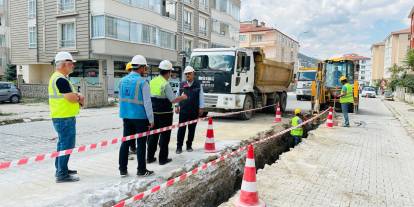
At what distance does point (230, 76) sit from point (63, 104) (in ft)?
25.3

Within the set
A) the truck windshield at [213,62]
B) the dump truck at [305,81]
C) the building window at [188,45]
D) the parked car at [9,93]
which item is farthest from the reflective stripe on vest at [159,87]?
the building window at [188,45]

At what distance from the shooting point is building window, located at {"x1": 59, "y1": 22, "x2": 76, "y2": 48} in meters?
24.2

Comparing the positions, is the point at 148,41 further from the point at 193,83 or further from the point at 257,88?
the point at 193,83

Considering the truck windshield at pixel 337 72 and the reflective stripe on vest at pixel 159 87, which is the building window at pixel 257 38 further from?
the reflective stripe on vest at pixel 159 87

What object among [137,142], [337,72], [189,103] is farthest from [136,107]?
[337,72]

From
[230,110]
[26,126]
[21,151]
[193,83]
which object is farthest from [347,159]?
[26,126]

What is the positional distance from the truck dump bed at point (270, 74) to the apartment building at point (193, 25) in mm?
14683

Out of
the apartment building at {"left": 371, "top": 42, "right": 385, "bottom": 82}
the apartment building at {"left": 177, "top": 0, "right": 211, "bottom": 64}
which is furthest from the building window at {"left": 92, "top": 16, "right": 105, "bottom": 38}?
the apartment building at {"left": 371, "top": 42, "right": 385, "bottom": 82}

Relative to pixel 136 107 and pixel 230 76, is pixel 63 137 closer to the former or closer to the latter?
pixel 136 107

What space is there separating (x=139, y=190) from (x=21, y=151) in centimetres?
388

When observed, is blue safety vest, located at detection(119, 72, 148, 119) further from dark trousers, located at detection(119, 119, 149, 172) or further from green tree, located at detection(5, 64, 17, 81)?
green tree, located at detection(5, 64, 17, 81)

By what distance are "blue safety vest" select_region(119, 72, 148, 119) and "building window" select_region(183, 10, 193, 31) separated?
94.8ft

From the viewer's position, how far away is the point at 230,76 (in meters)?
11.8

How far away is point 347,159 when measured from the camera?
7.03 metres
